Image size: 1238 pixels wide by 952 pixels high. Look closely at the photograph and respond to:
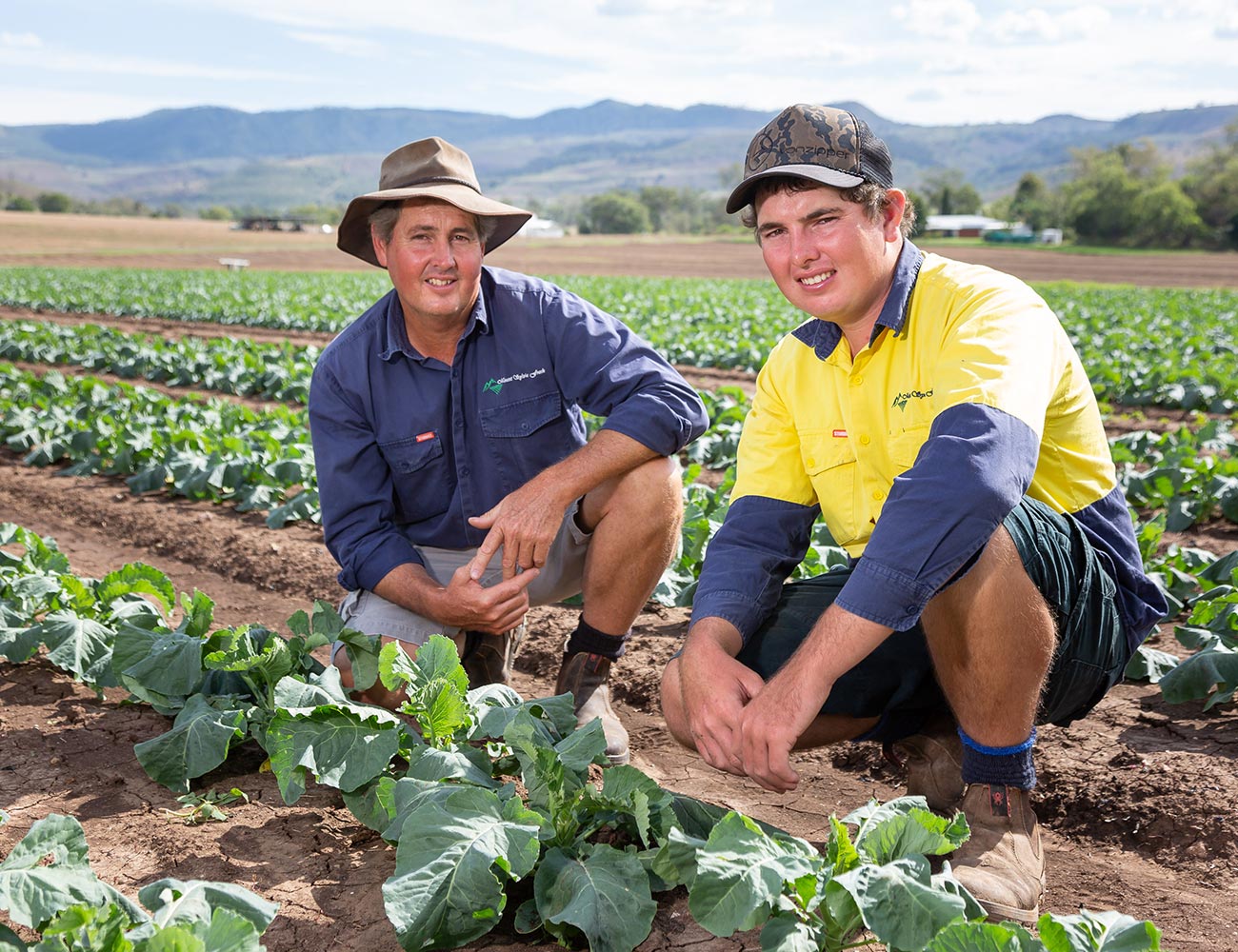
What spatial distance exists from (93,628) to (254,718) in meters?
0.86

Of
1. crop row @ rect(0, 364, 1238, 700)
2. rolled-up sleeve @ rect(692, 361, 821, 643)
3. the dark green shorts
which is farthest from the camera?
crop row @ rect(0, 364, 1238, 700)

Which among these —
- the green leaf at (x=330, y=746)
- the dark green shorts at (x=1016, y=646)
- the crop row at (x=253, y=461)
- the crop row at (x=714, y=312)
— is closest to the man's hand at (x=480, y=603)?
the green leaf at (x=330, y=746)

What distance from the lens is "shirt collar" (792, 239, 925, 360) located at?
2.63 m

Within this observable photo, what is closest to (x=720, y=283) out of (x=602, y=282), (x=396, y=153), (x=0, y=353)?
(x=602, y=282)

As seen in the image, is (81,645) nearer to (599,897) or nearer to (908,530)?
(599,897)

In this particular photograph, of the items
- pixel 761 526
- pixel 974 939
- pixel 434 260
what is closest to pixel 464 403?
pixel 434 260

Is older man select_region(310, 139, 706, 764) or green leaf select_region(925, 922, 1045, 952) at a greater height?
older man select_region(310, 139, 706, 764)

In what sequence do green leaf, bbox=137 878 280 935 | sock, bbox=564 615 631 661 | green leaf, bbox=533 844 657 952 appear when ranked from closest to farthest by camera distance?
green leaf, bbox=137 878 280 935 → green leaf, bbox=533 844 657 952 → sock, bbox=564 615 631 661

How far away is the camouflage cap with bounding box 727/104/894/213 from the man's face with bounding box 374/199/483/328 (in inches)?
43.0

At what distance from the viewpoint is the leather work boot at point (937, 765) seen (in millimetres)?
2812

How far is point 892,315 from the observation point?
2.63 meters

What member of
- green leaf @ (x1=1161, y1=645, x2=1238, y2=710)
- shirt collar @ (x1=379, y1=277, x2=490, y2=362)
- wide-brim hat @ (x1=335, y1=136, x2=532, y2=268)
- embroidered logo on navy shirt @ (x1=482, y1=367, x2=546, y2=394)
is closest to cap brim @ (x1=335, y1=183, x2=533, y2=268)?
wide-brim hat @ (x1=335, y1=136, x2=532, y2=268)

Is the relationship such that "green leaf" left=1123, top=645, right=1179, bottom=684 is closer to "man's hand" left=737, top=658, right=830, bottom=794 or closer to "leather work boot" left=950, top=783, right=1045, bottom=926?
"leather work boot" left=950, top=783, right=1045, bottom=926

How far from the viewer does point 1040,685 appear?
93.6 inches
